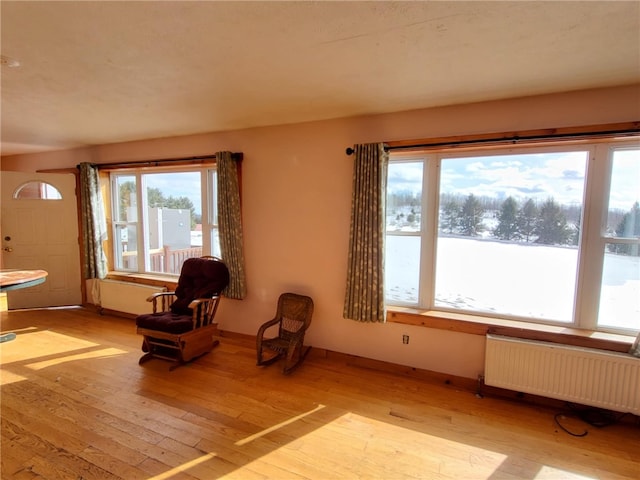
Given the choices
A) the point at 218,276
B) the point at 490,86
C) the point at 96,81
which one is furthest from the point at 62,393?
the point at 490,86

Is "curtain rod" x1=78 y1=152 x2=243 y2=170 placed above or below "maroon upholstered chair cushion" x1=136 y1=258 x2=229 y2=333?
above

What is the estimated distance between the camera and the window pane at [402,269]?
3012 mm

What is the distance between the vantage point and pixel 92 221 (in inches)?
177

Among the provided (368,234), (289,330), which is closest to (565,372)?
(368,234)

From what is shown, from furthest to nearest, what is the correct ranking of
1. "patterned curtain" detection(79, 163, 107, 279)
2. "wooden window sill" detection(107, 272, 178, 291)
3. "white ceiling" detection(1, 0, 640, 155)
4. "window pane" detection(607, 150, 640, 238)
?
"patterned curtain" detection(79, 163, 107, 279) < "wooden window sill" detection(107, 272, 178, 291) < "window pane" detection(607, 150, 640, 238) < "white ceiling" detection(1, 0, 640, 155)

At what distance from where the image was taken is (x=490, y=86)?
7.48 ft

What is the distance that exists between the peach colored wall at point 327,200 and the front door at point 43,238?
209 centimetres

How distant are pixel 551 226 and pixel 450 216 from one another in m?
0.78

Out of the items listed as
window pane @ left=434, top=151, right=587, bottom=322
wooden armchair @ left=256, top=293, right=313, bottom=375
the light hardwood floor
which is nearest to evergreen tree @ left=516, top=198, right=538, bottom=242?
window pane @ left=434, top=151, right=587, bottom=322

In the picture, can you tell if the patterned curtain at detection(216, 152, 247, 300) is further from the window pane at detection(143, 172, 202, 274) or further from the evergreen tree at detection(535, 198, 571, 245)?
the evergreen tree at detection(535, 198, 571, 245)

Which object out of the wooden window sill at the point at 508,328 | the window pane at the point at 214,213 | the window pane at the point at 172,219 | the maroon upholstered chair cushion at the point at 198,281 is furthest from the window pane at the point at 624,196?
the window pane at the point at 172,219

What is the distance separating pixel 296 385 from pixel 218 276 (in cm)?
149

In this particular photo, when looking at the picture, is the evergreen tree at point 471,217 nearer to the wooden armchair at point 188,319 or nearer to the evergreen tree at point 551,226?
the evergreen tree at point 551,226

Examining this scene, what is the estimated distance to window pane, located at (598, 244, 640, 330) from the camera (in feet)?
7.62
